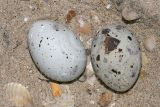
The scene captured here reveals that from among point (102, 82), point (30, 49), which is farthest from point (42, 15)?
point (102, 82)

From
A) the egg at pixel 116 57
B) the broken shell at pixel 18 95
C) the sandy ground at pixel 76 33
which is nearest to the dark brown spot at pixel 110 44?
the egg at pixel 116 57

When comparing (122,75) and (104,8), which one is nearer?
(122,75)

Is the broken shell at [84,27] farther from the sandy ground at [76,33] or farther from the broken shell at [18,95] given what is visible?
the broken shell at [18,95]

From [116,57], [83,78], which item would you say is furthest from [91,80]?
[116,57]

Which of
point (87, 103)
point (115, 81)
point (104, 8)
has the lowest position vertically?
point (87, 103)

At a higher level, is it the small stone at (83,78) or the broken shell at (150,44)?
the broken shell at (150,44)

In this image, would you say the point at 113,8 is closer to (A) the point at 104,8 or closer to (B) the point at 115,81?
(A) the point at 104,8
